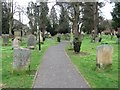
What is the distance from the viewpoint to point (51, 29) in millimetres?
95250

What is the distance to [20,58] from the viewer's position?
1282 cm

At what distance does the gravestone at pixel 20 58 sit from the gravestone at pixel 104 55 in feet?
11.1

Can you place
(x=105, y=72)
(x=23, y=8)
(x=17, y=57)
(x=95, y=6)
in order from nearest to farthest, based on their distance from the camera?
1. (x=17, y=57)
2. (x=105, y=72)
3. (x=95, y=6)
4. (x=23, y=8)

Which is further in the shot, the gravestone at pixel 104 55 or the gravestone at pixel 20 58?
the gravestone at pixel 104 55

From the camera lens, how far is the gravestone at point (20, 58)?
12.8 metres

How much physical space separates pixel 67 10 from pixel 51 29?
185 ft

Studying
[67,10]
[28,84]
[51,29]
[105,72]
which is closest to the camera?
[28,84]

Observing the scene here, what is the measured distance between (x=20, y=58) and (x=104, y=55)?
13.0ft

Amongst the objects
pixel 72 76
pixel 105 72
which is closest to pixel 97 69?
pixel 105 72

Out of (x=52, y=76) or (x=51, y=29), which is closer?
(x=52, y=76)

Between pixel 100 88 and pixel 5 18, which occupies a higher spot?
pixel 5 18

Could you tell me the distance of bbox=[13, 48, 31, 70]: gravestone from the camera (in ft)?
41.9

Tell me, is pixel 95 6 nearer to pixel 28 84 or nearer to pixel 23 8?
pixel 23 8

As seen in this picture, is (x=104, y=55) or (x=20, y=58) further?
(x=104, y=55)
